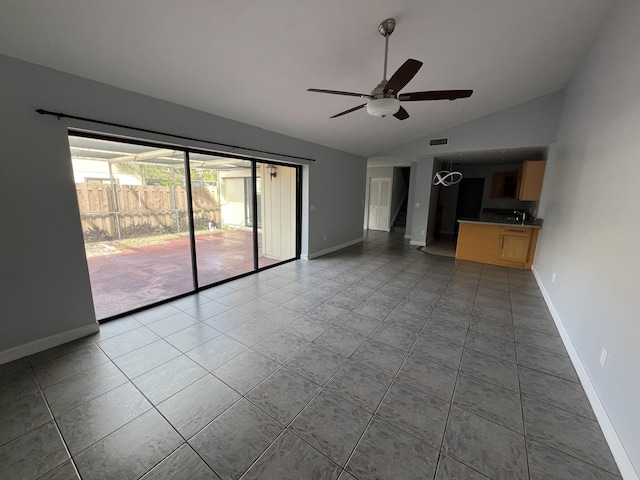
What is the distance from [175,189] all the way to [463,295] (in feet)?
14.6

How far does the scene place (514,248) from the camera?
5.18 metres

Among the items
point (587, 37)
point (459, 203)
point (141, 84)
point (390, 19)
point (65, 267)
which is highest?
point (587, 37)

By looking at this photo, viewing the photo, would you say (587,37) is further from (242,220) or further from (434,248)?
(242,220)

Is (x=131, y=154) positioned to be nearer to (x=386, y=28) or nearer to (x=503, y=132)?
(x=386, y=28)

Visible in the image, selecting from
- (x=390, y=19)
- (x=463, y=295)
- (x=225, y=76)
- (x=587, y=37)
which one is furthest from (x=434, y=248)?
(x=225, y=76)

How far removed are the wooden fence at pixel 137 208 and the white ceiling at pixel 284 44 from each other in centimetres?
123

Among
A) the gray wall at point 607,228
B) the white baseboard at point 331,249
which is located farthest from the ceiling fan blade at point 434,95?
the white baseboard at point 331,249

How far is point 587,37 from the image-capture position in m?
3.10

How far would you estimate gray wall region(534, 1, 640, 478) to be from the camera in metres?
1.54

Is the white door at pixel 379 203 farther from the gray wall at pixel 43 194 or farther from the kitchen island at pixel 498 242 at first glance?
the gray wall at pixel 43 194

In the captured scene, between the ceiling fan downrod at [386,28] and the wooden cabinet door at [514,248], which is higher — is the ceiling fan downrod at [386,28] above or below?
above

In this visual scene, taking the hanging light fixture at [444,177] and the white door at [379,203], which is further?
the white door at [379,203]

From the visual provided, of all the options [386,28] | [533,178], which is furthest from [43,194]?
[533,178]

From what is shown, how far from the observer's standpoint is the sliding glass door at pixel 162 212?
9.82ft
